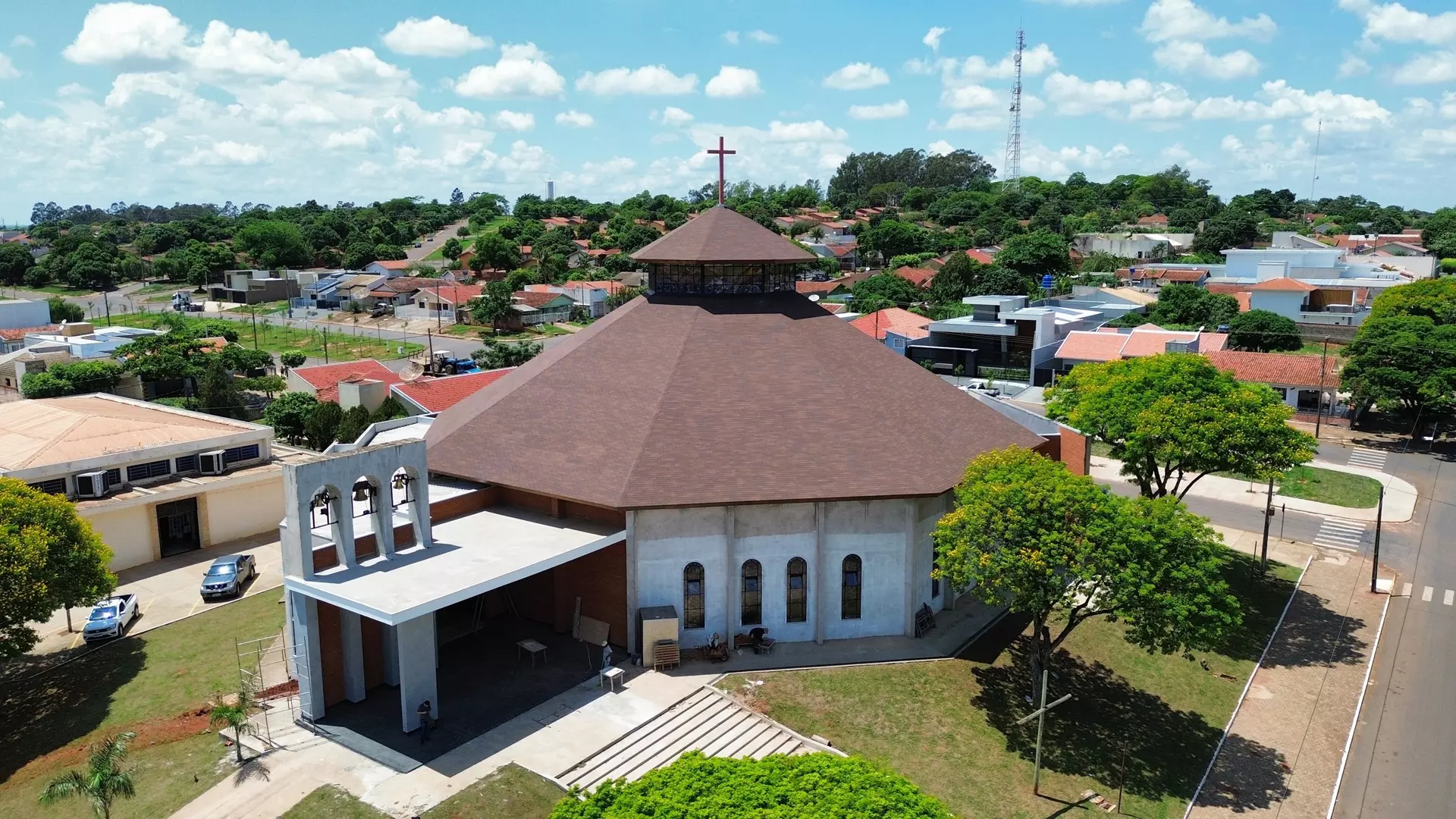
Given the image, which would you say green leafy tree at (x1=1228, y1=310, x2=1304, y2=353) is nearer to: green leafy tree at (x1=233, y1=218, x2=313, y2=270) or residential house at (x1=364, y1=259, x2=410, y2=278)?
residential house at (x1=364, y1=259, x2=410, y2=278)

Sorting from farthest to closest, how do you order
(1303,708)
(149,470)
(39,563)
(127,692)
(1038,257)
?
(1038,257) → (149,470) → (1303,708) → (127,692) → (39,563)

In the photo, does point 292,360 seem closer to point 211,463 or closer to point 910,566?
point 211,463

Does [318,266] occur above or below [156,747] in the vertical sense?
above

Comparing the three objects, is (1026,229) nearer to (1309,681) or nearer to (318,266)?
(318,266)

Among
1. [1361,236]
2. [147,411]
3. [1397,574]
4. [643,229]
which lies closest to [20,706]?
[147,411]

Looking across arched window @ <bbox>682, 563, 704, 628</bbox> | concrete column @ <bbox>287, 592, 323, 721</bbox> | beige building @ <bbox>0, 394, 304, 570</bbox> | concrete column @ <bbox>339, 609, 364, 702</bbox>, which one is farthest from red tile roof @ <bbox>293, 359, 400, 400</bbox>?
arched window @ <bbox>682, 563, 704, 628</bbox>

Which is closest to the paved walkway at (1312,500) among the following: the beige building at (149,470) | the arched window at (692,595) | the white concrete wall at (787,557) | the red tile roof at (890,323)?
the white concrete wall at (787,557)

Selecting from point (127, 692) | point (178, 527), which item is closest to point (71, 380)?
point (178, 527)
